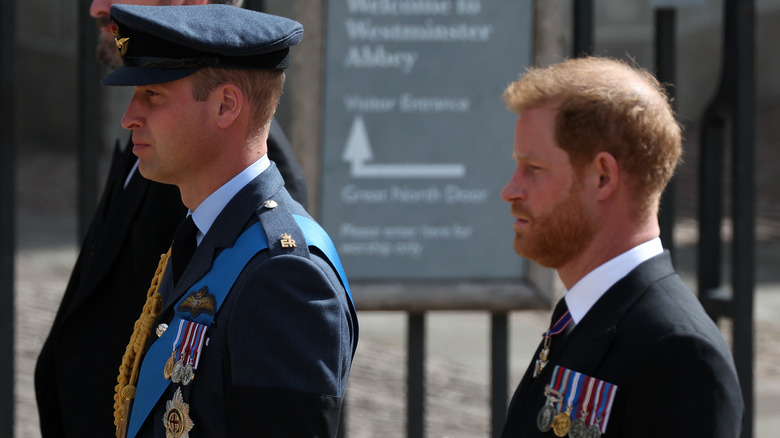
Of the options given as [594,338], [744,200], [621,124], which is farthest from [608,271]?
[744,200]

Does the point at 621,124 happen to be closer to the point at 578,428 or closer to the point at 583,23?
the point at 578,428

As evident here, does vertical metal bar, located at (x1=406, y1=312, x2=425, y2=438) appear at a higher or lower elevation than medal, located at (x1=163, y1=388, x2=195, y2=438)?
lower

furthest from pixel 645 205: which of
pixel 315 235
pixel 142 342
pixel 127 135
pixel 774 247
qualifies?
pixel 774 247

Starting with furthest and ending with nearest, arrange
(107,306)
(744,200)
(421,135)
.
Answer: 1. (744,200)
2. (421,135)
3. (107,306)

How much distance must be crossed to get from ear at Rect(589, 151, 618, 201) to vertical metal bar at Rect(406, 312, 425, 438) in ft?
6.48

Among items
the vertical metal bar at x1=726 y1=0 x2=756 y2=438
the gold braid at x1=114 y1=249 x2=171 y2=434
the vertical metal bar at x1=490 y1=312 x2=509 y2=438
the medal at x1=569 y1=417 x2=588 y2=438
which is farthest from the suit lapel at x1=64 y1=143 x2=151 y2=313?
the vertical metal bar at x1=726 y1=0 x2=756 y2=438

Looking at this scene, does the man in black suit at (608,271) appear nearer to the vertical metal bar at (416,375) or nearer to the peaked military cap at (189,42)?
the peaked military cap at (189,42)

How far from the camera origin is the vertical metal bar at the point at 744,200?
3.76 metres

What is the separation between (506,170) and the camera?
12.3 ft

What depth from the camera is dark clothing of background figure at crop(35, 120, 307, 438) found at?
244 cm

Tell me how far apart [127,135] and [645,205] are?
1632 mm

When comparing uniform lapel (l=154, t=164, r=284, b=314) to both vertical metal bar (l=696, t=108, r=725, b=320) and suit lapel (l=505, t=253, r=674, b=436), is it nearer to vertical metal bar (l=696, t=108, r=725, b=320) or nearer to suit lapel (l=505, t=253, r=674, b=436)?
suit lapel (l=505, t=253, r=674, b=436)

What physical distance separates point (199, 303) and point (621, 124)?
0.81 meters

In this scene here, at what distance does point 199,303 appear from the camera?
1.90m
